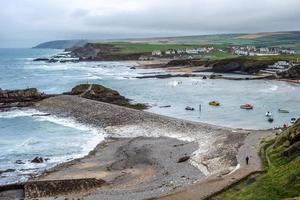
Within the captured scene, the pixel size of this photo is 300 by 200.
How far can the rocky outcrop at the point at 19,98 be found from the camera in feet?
277

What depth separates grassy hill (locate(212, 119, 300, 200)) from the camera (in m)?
30.4

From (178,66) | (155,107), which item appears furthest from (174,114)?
(178,66)

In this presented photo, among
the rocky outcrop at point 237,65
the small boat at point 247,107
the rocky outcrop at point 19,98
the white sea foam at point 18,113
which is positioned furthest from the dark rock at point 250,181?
the rocky outcrop at point 237,65

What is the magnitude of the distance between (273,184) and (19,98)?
65.7 metres

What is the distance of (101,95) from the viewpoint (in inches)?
3482

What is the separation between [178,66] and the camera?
579 feet

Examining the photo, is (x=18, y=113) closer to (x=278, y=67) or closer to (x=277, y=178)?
(x=277, y=178)

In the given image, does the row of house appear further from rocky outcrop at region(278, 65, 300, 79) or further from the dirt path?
the dirt path

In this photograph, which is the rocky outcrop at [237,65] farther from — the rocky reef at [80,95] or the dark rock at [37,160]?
the dark rock at [37,160]

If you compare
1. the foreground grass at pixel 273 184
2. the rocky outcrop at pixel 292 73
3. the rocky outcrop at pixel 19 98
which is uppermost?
the foreground grass at pixel 273 184

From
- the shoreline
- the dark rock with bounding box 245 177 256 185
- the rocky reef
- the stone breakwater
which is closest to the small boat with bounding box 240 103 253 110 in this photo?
the rocky reef

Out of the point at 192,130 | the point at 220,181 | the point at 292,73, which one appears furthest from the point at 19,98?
the point at 292,73

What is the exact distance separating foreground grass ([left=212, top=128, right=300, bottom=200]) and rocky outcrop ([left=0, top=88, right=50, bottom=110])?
5697cm

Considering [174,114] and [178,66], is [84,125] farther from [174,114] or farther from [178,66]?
[178,66]
